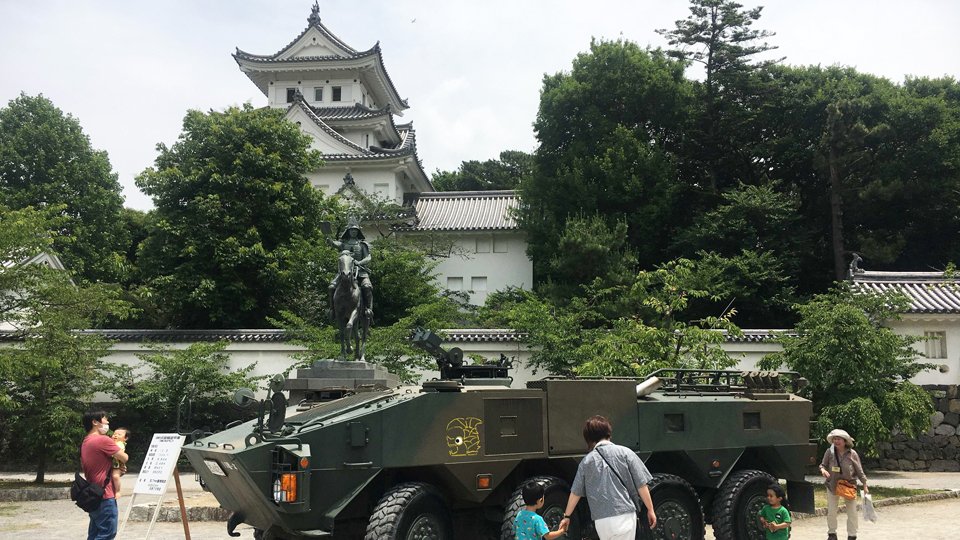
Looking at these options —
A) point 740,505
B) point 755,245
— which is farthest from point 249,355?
point 755,245

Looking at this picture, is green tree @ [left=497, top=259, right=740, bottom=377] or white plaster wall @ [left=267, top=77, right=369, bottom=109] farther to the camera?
white plaster wall @ [left=267, top=77, right=369, bottom=109]

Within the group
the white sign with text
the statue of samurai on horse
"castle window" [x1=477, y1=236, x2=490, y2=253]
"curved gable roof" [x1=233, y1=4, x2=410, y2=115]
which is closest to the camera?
→ the white sign with text

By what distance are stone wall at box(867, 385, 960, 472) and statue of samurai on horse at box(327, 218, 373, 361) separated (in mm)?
14401

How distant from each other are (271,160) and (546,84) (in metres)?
12.5

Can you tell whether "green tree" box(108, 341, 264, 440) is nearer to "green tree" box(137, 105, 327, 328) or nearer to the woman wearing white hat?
"green tree" box(137, 105, 327, 328)

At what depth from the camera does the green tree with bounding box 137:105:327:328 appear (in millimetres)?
24969

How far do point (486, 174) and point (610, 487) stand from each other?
4891 centimetres

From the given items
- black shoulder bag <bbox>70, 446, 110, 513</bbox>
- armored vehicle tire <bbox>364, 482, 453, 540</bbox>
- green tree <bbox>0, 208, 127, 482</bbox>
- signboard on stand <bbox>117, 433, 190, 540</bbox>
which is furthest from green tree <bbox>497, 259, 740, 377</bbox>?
green tree <bbox>0, 208, 127, 482</bbox>

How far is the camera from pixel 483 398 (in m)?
7.83

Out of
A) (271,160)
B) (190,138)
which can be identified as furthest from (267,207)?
(190,138)

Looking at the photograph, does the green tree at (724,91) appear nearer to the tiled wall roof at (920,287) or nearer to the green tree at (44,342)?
the tiled wall roof at (920,287)

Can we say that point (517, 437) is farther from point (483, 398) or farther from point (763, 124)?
point (763, 124)

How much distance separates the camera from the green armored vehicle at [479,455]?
697cm

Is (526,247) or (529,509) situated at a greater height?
(526,247)
